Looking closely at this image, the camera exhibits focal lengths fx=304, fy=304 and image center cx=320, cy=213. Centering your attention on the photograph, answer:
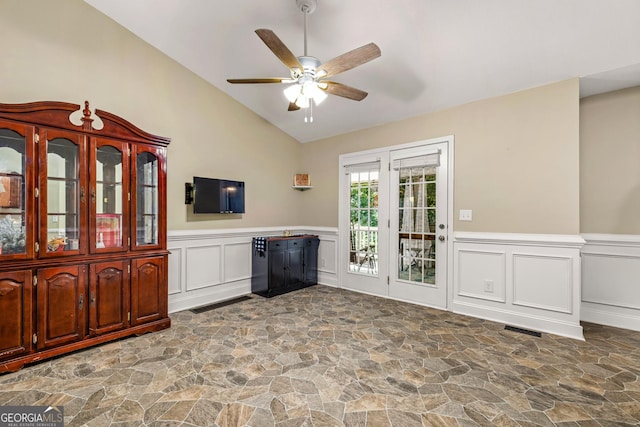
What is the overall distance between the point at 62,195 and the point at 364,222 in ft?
12.0

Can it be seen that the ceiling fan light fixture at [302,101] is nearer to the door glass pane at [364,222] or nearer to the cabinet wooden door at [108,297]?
the door glass pane at [364,222]

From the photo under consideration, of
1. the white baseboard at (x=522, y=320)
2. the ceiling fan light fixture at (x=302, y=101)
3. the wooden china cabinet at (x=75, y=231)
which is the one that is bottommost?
the white baseboard at (x=522, y=320)

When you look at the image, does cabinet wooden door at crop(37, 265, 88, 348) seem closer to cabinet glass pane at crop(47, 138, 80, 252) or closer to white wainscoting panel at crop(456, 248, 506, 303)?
cabinet glass pane at crop(47, 138, 80, 252)

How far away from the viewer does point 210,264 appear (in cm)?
422

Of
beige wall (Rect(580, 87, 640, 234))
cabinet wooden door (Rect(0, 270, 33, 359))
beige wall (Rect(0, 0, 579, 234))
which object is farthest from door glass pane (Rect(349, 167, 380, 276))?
cabinet wooden door (Rect(0, 270, 33, 359))

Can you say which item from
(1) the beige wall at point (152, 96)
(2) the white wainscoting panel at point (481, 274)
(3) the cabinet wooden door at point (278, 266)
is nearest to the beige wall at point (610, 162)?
(2) the white wainscoting panel at point (481, 274)

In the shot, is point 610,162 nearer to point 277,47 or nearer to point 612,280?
point 612,280

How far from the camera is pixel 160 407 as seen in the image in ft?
6.42

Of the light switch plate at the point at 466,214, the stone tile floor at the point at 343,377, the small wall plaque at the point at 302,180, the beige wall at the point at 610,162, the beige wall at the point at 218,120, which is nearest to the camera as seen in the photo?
the stone tile floor at the point at 343,377

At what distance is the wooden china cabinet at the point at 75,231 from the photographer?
7.93 ft

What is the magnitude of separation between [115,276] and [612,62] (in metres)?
5.15

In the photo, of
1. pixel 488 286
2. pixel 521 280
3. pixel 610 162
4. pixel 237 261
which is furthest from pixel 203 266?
pixel 610 162

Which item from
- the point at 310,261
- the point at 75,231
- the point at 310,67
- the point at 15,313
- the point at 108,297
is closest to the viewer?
the point at 15,313

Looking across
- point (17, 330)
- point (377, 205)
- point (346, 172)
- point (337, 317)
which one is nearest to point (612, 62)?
point (377, 205)
